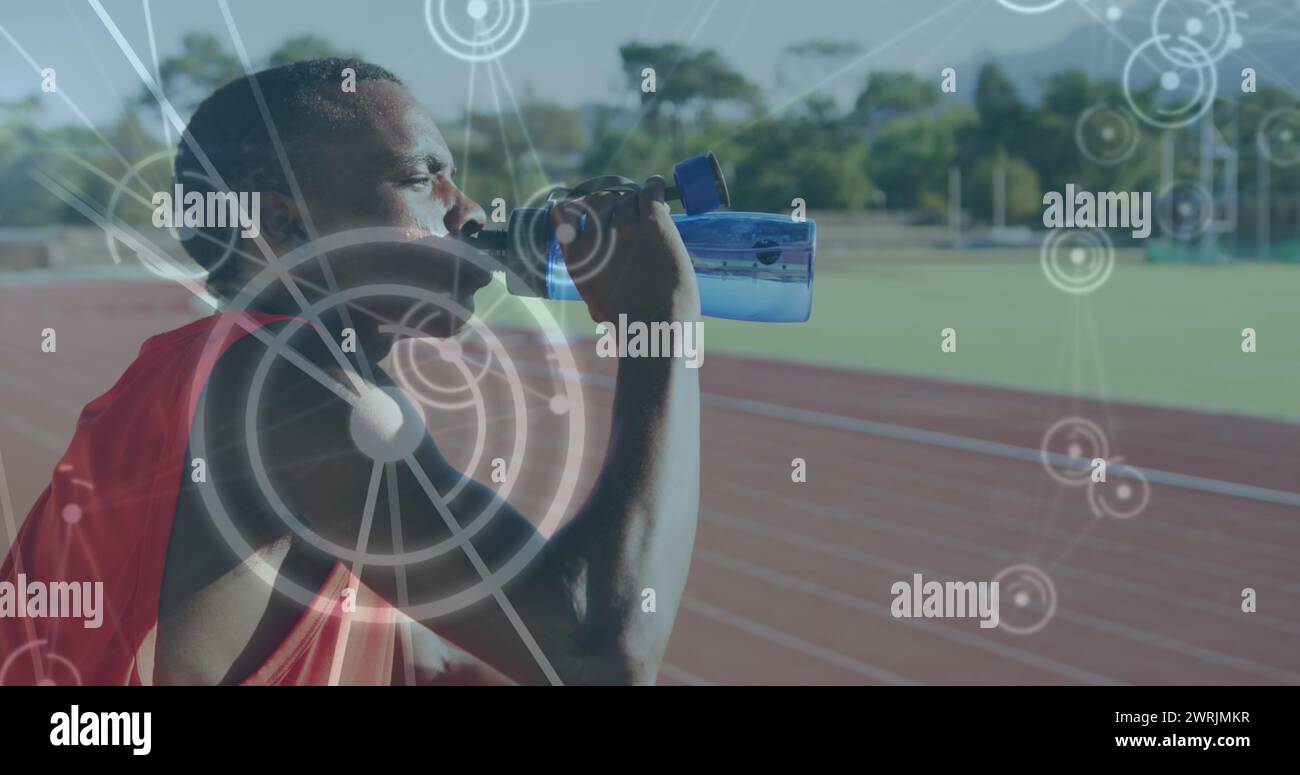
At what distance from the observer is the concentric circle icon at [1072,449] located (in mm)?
7466

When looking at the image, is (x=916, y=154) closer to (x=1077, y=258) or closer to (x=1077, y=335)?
(x=1077, y=258)

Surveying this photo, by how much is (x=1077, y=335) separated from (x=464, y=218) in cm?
1548

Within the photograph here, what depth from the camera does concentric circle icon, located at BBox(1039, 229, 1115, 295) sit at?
91.7 feet

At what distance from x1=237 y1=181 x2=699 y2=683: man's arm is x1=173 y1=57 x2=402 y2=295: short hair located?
0.20 metres

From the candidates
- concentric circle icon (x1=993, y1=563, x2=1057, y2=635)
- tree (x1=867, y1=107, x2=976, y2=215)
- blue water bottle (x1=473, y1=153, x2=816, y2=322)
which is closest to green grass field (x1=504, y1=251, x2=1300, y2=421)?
tree (x1=867, y1=107, x2=976, y2=215)

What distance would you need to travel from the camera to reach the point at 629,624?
2.94 feet

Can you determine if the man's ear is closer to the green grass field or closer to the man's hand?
the man's hand

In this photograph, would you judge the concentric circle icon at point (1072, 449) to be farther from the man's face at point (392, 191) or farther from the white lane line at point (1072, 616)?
the man's face at point (392, 191)

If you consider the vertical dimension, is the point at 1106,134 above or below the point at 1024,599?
above

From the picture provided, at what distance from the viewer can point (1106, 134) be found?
42.9 meters

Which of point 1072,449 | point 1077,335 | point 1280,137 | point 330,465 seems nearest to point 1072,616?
point 1072,449
